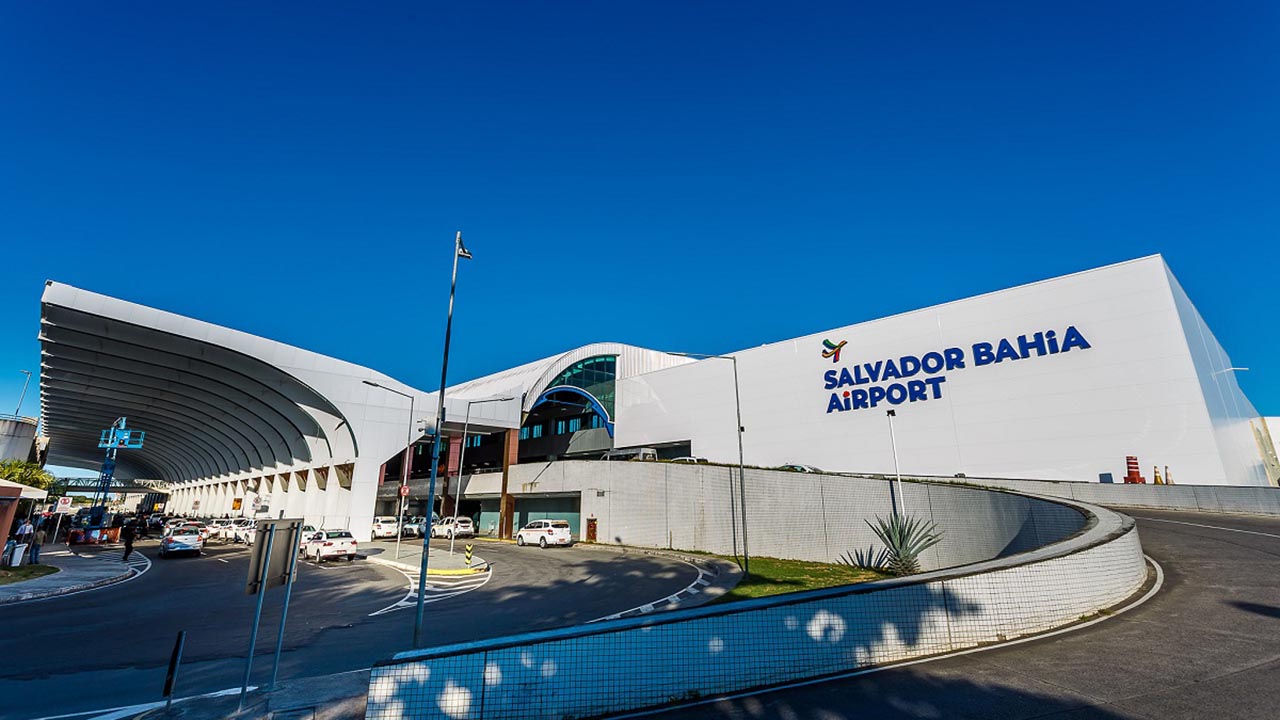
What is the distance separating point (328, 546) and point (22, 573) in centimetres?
1074

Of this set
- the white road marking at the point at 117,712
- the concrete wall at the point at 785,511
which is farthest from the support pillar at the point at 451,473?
the white road marking at the point at 117,712

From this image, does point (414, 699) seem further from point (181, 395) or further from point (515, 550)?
point (181, 395)

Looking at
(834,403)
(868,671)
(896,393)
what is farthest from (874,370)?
(868,671)

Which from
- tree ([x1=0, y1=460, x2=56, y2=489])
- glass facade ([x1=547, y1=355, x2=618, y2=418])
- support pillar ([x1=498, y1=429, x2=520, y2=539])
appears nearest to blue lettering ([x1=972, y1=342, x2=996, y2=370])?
support pillar ([x1=498, y1=429, x2=520, y2=539])

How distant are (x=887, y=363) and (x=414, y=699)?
37.7 m

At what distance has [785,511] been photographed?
26.1 metres

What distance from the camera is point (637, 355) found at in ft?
204

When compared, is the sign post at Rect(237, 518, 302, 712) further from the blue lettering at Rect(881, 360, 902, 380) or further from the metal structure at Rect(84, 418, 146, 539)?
the metal structure at Rect(84, 418, 146, 539)

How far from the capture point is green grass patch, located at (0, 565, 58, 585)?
20706 mm

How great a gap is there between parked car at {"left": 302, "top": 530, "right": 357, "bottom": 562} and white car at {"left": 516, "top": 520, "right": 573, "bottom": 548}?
394 inches

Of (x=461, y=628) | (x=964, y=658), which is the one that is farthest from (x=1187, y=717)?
(x=461, y=628)

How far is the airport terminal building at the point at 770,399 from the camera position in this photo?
98.1 ft

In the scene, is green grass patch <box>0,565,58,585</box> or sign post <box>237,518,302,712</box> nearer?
sign post <box>237,518,302,712</box>

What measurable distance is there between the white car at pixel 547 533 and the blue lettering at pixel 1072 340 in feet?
101
